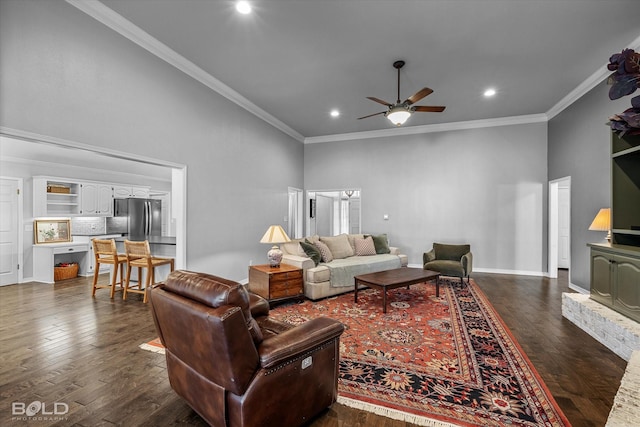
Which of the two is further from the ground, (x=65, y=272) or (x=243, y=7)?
(x=243, y=7)

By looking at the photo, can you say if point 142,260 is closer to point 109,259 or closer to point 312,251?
point 109,259

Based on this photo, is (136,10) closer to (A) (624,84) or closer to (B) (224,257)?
(B) (224,257)

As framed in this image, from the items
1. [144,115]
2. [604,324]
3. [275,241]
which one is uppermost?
[144,115]

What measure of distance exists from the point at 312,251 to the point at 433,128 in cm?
430

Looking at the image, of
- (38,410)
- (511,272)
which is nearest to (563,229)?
(511,272)

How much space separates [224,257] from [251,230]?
951 mm

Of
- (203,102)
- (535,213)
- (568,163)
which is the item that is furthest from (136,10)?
(535,213)

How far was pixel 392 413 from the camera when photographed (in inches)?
75.4

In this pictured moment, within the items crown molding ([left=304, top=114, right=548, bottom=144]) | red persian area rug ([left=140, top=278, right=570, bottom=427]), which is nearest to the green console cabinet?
red persian area rug ([left=140, top=278, right=570, bottom=427])

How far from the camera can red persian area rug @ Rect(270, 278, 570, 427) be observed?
194 cm

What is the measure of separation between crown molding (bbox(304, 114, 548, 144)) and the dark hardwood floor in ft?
12.6

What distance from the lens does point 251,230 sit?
5832 mm

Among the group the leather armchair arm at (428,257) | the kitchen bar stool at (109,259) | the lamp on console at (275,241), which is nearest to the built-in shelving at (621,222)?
the leather armchair arm at (428,257)

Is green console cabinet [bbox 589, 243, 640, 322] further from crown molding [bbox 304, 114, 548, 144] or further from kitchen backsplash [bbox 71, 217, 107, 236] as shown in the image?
kitchen backsplash [bbox 71, 217, 107, 236]
